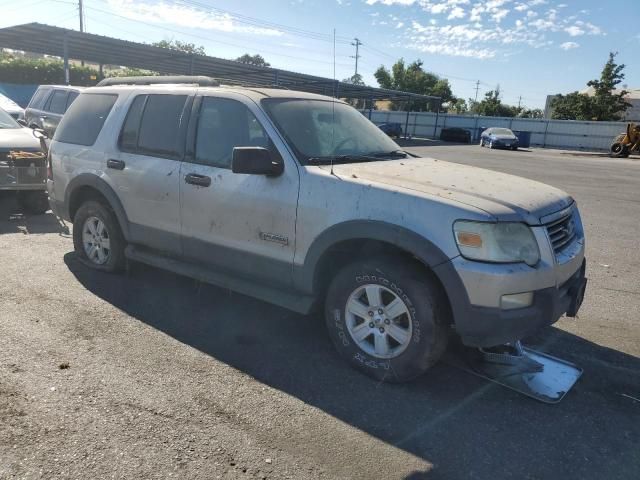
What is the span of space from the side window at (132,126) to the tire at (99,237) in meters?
0.74

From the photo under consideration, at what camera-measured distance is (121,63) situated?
3253cm

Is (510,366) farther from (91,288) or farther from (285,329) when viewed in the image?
(91,288)

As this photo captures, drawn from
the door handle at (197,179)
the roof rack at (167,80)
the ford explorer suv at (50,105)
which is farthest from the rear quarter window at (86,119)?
the ford explorer suv at (50,105)

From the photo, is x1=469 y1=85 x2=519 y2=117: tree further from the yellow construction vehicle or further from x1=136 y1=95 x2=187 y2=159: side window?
x1=136 y1=95 x2=187 y2=159: side window

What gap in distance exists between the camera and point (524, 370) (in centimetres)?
371

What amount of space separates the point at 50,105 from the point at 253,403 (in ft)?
41.4

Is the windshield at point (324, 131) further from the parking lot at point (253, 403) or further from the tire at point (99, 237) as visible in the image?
the tire at point (99, 237)

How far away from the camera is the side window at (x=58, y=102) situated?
1297cm

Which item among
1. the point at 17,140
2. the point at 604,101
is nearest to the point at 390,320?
the point at 17,140

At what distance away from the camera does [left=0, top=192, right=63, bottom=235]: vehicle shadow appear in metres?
7.22

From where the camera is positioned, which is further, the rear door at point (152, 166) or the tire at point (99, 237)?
the tire at point (99, 237)

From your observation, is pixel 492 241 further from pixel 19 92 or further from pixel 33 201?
pixel 19 92

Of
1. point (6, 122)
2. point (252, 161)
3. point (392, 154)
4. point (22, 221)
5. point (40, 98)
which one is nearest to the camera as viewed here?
point (252, 161)

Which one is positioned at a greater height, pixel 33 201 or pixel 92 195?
pixel 92 195
